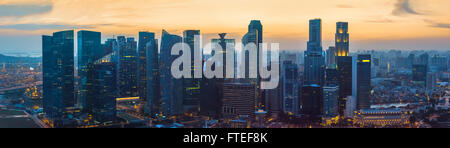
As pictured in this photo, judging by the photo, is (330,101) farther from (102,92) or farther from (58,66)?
(58,66)

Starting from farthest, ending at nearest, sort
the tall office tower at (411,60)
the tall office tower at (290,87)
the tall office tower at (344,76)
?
the tall office tower at (411,60) < the tall office tower at (344,76) < the tall office tower at (290,87)

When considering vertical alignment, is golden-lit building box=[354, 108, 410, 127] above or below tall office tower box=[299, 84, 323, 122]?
below

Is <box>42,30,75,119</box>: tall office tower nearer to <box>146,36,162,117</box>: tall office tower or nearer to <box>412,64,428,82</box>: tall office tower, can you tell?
<box>146,36,162,117</box>: tall office tower

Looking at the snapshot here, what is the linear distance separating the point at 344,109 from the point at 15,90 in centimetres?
1062

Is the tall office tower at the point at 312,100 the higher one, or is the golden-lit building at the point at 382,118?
the tall office tower at the point at 312,100

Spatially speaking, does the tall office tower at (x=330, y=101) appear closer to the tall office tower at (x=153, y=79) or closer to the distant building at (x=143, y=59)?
the tall office tower at (x=153, y=79)

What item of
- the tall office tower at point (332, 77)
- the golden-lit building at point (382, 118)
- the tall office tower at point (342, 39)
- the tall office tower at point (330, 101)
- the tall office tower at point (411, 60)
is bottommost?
the golden-lit building at point (382, 118)

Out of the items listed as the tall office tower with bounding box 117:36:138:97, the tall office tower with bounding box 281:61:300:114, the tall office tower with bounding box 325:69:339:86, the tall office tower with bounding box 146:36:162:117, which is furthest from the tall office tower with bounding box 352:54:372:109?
the tall office tower with bounding box 117:36:138:97

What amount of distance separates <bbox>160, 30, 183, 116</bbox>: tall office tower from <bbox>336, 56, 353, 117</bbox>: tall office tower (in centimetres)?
525

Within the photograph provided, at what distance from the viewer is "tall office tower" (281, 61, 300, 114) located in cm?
1230

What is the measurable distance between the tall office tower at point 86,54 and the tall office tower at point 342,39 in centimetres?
892

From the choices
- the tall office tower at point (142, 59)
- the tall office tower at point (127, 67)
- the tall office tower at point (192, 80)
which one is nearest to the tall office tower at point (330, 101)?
the tall office tower at point (192, 80)

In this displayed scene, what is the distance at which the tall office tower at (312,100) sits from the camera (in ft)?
39.8
